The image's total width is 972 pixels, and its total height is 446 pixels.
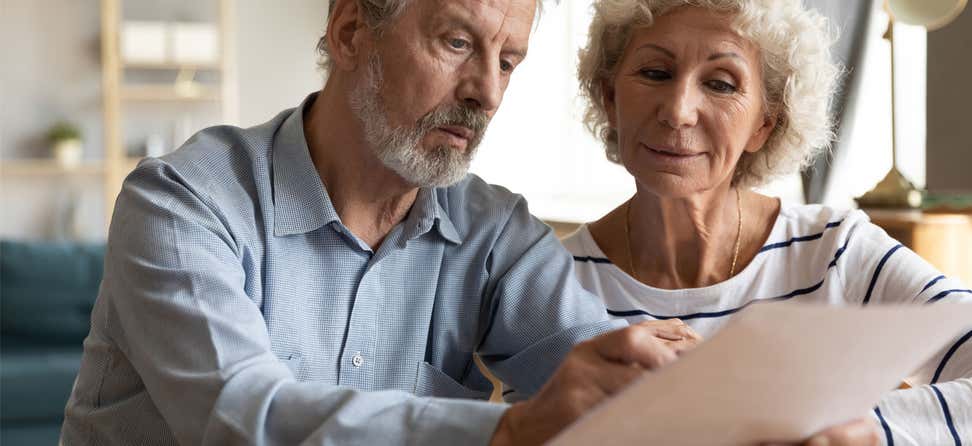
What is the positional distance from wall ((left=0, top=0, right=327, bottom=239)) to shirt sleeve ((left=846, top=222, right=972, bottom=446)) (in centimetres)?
584

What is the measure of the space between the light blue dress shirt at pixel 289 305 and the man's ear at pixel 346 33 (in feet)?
0.33

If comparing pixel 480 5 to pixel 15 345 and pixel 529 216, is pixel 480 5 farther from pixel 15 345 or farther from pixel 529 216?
pixel 15 345

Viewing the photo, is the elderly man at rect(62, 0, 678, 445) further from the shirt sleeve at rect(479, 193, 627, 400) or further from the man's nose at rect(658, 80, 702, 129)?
the man's nose at rect(658, 80, 702, 129)

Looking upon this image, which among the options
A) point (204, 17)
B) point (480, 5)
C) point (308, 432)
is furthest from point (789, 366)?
point (204, 17)

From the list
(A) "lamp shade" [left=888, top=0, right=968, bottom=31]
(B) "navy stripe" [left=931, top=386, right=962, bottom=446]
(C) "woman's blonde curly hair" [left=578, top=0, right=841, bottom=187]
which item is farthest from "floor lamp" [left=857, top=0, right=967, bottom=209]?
(B) "navy stripe" [left=931, top=386, right=962, bottom=446]

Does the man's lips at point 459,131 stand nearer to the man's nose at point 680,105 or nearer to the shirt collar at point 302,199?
the shirt collar at point 302,199

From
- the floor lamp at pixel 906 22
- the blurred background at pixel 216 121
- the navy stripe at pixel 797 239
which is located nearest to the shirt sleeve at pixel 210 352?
the navy stripe at pixel 797 239

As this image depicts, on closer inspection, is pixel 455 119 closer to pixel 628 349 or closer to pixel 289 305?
pixel 289 305

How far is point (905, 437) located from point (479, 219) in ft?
2.12

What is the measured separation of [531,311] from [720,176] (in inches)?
17.8

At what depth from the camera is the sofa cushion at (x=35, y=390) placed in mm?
3844

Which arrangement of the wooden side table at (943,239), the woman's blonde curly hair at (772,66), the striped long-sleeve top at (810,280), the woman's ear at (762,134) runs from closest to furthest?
the striped long-sleeve top at (810,280), the woman's blonde curly hair at (772,66), the woman's ear at (762,134), the wooden side table at (943,239)

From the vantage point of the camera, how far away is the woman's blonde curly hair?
5.62 ft

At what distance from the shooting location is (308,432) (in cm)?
99
